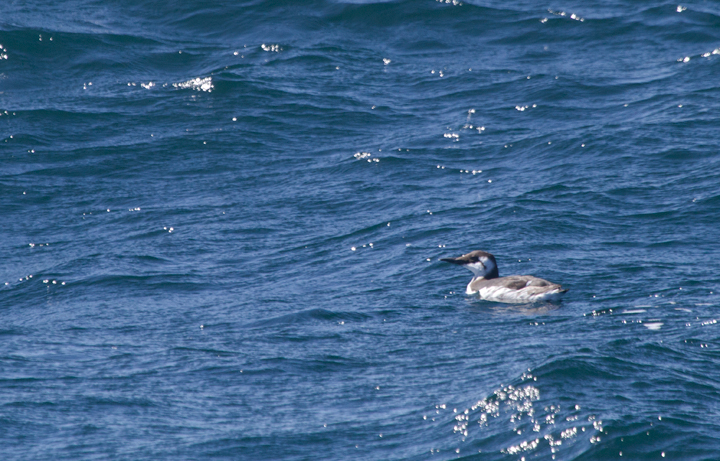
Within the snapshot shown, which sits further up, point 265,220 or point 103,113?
point 103,113

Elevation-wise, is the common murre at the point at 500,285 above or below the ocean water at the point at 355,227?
below

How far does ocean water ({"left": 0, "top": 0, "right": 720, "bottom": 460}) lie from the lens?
7129 millimetres

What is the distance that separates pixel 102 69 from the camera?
17.9 meters

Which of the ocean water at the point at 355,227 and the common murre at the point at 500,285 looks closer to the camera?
the ocean water at the point at 355,227

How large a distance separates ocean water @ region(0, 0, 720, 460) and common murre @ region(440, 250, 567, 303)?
0.64ft

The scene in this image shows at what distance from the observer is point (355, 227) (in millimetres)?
12359

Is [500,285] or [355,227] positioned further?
→ [355,227]

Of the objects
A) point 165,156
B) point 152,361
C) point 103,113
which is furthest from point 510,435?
point 103,113

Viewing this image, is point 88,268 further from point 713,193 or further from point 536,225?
point 713,193

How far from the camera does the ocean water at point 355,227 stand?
7129 mm

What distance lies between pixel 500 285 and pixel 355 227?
280 centimetres

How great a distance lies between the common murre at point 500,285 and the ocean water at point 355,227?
195mm

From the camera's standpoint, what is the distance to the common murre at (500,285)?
9547 mm

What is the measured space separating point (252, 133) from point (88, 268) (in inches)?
193
